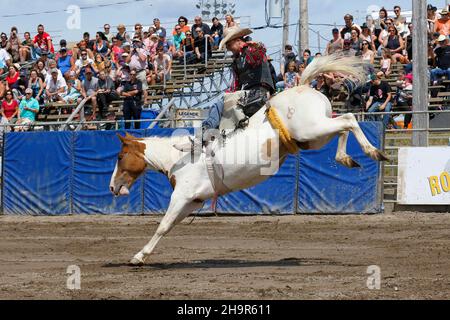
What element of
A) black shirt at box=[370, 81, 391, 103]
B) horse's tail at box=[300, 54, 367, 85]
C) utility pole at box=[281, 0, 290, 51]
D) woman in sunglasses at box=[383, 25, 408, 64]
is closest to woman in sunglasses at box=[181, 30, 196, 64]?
utility pole at box=[281, 0, 290, 51]

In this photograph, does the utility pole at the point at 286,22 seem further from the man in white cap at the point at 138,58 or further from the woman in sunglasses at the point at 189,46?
the man in white cap at the point at 138,58

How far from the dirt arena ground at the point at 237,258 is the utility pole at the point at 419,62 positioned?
2298mm

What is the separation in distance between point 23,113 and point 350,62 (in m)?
16.1

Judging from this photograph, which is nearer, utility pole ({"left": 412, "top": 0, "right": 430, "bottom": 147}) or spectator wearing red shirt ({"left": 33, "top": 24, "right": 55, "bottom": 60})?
utility pole ({"left": 412, "top": 0, "right": 430, "bottom": 147})

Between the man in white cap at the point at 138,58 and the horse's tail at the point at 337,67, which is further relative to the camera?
the man in white cap at the point at 138,58

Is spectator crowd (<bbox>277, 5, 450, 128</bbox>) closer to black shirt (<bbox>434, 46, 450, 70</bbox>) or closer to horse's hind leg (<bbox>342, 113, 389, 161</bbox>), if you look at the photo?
black shirt (<bbox>434, 46, 450, 70</bbox>)

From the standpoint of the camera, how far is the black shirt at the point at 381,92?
21.5 meters

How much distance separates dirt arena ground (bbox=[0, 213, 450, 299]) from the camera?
31.2 ft

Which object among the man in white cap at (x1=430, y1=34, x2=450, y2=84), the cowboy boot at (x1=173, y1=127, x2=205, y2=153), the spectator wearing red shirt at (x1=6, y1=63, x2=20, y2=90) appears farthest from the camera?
the spectator wearing red shirt at (x1=6, y1=63, x2=20, y2=90)

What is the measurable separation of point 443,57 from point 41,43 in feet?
49.4

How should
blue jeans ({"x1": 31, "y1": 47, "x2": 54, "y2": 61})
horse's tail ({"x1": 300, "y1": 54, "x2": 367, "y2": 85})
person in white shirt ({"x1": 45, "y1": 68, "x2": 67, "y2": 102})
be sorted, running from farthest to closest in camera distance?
1. blue jeans ({"x1": 31, "y1": 47, "x2": 54, "y2": 61})
2. person in white shirt ({"x1": 45, "y1": 68, "x2": 67, "y2": 102})
3. horse's tail ({"x1": 300, "y1": 54, "x2": 367, "y2": 85})

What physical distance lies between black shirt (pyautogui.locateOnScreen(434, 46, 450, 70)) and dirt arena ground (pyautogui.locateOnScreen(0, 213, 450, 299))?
575cm

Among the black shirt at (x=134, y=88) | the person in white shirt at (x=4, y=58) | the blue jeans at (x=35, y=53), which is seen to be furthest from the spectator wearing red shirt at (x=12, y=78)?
the black shirt at (x=134, y=88)
